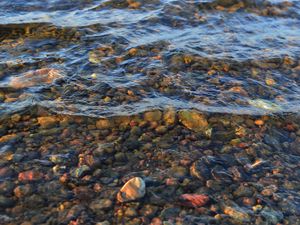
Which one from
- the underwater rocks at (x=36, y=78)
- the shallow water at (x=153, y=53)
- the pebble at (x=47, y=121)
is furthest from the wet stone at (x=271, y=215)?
the underwater rocks at (x=36, y=78)

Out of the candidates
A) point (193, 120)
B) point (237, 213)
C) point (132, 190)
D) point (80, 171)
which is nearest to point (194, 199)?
point (237, 213)

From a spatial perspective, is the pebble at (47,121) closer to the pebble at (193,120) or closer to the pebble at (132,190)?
the pebble at (132,190)

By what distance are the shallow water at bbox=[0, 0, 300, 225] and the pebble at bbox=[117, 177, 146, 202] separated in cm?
6

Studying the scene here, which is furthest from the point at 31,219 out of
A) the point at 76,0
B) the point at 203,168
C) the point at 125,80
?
the point at 76,0

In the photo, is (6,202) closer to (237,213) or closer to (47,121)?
(47,121)

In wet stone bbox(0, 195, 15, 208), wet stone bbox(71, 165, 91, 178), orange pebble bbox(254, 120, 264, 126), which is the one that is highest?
orange pebble bbox(254, 120, 264, 126)

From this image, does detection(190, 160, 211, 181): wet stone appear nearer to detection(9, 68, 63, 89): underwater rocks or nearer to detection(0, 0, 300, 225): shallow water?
detection(0, 0, 300, 225): shallow water

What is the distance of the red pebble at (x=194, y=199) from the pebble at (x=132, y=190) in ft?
1.46

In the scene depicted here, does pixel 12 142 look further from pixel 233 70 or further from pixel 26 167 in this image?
pixel 233 70

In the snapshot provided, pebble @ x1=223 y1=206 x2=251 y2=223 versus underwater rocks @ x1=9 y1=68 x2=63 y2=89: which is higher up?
underwater rocks @ x1=9 y1=68 x2=63 y2=89

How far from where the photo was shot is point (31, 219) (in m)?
4.10

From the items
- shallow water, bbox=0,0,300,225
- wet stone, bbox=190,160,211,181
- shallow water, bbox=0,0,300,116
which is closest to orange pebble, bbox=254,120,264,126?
shallow water, bbox=0,0,300,225

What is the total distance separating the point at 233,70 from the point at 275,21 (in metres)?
2.78

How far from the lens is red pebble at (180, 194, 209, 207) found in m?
4.38
